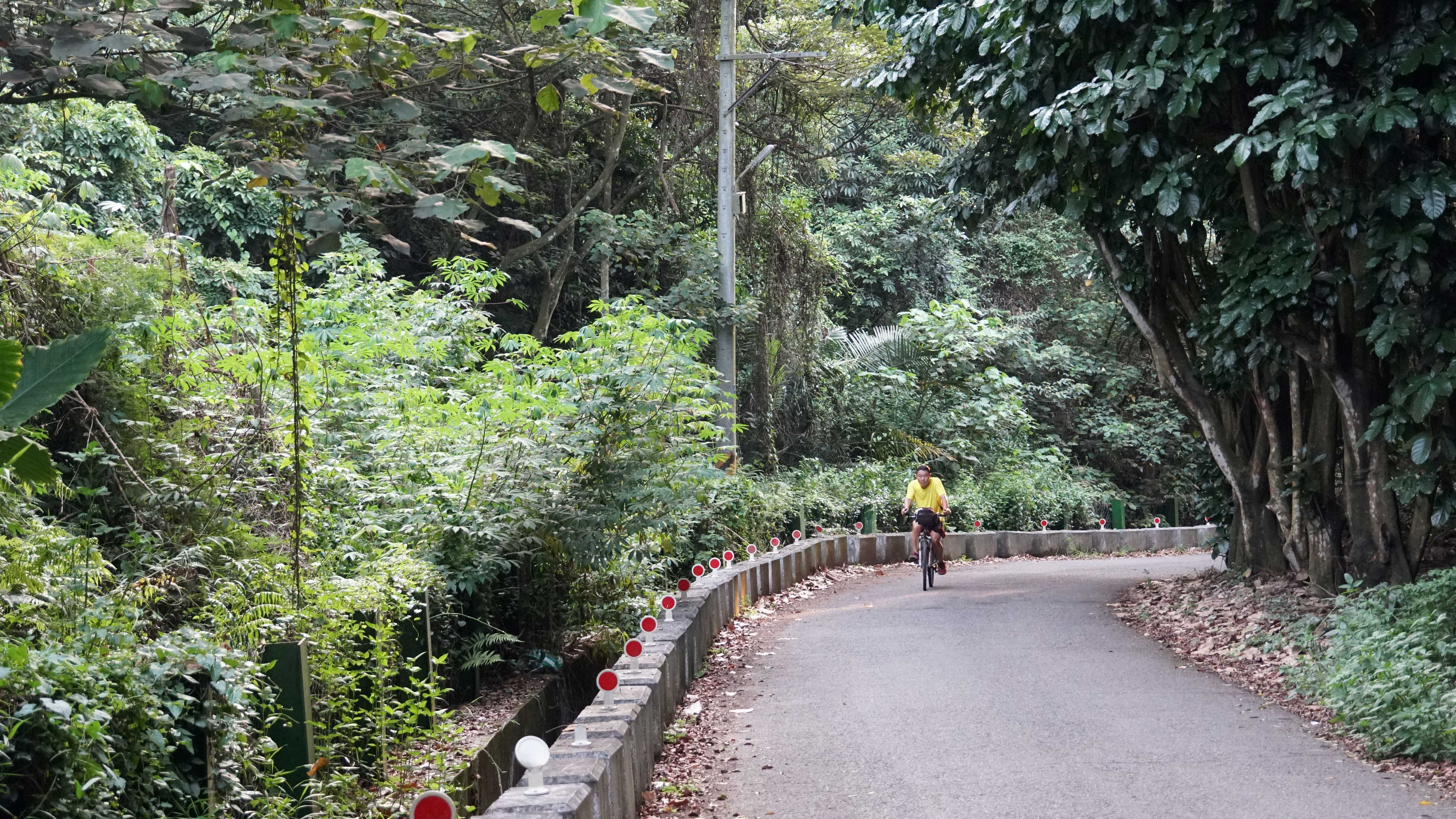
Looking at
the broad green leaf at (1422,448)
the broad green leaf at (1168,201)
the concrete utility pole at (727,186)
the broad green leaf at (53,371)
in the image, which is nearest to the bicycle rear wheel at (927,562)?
the concrete utility pole at (727,186)

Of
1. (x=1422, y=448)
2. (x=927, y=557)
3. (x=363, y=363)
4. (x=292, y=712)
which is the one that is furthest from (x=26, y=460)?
(x=927, y=557)

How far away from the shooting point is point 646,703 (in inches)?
276

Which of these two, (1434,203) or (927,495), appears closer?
(1434,203)

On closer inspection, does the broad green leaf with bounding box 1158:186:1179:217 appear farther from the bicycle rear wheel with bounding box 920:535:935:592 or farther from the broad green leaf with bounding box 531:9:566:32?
the bicycle rear wheel with bounding box 920:535:935:592

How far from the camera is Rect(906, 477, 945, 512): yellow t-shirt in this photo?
1705 centimetres

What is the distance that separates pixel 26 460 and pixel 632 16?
234 centimetres

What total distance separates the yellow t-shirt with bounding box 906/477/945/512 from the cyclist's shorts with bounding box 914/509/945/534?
0.19 meters

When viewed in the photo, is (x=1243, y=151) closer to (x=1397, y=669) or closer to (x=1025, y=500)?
(x=1397, y=669)

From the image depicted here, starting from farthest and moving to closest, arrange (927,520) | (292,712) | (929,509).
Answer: (929,509), (927,520), (292,712)

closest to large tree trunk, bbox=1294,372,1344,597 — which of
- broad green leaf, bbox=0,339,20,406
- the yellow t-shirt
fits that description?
the yellow t-shirt

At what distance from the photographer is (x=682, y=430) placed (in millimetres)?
10789

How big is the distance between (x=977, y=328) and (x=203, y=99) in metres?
17.2

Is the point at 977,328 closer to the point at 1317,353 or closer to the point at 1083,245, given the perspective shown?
the point at 1083,245

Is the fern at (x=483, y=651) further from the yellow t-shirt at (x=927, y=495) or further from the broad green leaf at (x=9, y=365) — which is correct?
the yellow t-shirt at (x=927, y=495)
